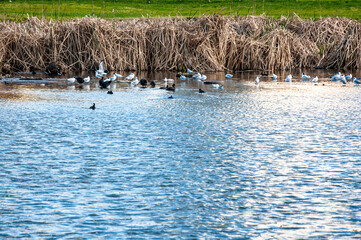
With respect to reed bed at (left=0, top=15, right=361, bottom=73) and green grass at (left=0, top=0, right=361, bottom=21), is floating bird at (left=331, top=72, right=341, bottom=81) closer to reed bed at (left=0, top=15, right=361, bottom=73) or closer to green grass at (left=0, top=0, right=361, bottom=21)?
reed bed at (left=0, top=15, right=361, bottom=73)

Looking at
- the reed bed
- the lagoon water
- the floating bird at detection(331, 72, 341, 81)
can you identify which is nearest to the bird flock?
the floating bird at detection(331, 72, 341, 81)

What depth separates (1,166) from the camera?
9422mm

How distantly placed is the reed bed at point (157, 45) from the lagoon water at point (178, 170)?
10623 mm

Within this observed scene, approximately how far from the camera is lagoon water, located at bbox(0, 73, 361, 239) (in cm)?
Answer: 685

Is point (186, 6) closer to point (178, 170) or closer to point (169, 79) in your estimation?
point (169, 79)

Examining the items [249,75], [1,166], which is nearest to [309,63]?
[249,75]

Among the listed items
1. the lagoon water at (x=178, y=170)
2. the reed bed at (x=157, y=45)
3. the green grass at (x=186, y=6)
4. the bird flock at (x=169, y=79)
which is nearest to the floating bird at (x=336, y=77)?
the bird flock at (x=169, y=79)

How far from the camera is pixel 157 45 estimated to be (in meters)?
27.9

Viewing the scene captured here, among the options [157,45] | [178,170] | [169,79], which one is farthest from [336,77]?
[178,170]

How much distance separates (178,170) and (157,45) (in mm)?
19168

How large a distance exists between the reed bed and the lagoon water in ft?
34.9

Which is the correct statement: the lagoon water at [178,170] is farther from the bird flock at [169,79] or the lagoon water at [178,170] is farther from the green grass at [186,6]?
the green grass at [186,6]

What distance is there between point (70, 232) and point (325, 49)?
91.9 feet

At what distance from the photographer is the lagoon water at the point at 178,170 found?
22.5 feet
